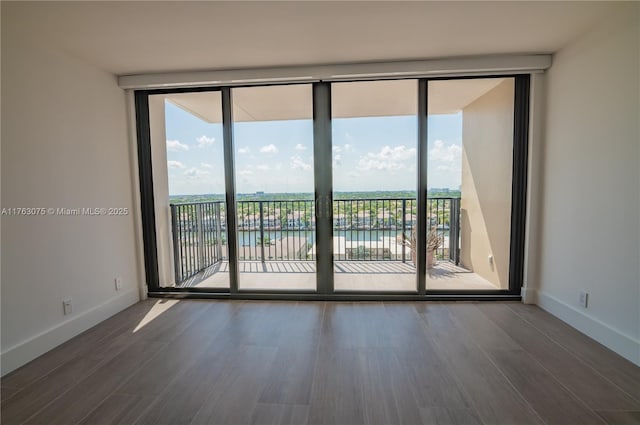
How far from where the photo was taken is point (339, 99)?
335 centimetres

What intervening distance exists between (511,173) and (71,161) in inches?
167

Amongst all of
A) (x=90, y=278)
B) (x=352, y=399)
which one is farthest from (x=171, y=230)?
(x=352, y=399)

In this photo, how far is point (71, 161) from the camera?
242 centimetres

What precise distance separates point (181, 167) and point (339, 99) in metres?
2.08

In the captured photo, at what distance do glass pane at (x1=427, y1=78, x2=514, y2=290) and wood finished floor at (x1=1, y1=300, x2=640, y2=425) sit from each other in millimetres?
961

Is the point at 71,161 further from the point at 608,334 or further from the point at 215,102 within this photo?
the point at 608,334

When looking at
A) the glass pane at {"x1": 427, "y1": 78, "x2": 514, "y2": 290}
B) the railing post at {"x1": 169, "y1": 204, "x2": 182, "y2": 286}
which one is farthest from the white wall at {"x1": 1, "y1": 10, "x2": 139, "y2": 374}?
the glass pane at {"x1": 427, "y1": 78, "x2": 514, "y2": 290}

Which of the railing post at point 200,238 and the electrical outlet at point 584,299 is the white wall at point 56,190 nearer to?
the railing post at point 200,238

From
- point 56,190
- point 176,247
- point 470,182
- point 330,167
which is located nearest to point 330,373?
point 330,167

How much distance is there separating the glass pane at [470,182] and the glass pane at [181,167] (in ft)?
8.00

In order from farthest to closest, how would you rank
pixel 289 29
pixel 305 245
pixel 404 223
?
pixel 404 223, pixel 305 245, pixel 289 29

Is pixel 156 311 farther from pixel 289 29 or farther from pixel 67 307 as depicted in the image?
pixel 289 29

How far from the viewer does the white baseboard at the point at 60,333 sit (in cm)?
194

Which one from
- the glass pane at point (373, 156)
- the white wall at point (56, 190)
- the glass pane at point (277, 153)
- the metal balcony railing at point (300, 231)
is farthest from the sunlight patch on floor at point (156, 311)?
the glass pane at point (373, 156)
